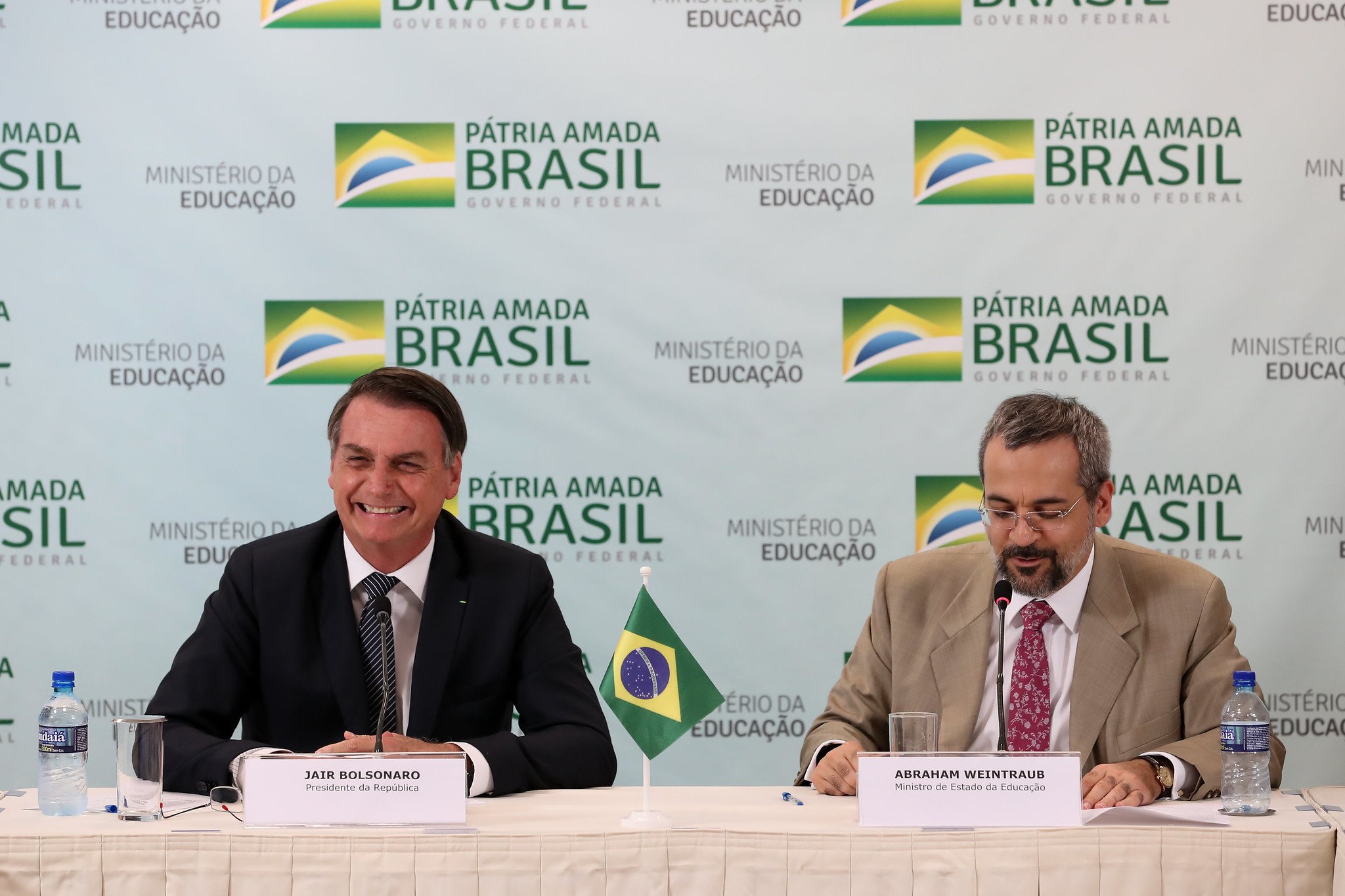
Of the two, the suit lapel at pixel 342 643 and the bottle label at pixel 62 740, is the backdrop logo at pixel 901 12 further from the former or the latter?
Answer: the bottle label at pixel 62 740

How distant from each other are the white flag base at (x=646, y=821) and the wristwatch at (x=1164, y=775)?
89 cm

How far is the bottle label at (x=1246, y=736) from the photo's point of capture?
2.25 meters

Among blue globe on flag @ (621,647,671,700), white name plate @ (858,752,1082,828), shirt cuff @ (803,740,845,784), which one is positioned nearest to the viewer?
white name plate @ (858,752,1082,828)

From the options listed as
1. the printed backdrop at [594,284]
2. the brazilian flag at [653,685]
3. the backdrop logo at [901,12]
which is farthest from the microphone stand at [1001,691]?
the backdrop logo at [901,12]

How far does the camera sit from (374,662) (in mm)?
2715

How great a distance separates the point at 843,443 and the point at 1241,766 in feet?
6.16

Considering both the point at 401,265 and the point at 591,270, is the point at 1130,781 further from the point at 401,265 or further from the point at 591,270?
the point at 401,265

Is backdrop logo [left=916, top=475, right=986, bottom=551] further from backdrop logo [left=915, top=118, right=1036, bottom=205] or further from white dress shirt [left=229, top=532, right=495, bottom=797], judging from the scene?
white dress shirt [left=229, top=532, right=495, bottom=797]

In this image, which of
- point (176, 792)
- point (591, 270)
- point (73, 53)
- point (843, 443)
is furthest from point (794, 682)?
point (73, 53)

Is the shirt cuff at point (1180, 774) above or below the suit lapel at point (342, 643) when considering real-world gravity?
below

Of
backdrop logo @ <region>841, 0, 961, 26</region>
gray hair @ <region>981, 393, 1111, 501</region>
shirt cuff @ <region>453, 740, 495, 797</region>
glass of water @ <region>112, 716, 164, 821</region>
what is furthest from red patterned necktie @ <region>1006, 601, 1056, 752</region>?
backdrop logo @ <region>841, 0, 961, 26</region>

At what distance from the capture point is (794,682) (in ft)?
13.3

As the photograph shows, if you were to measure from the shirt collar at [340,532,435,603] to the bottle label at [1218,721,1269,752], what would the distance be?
157 centimetres

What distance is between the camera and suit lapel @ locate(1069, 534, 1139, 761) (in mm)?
2645
